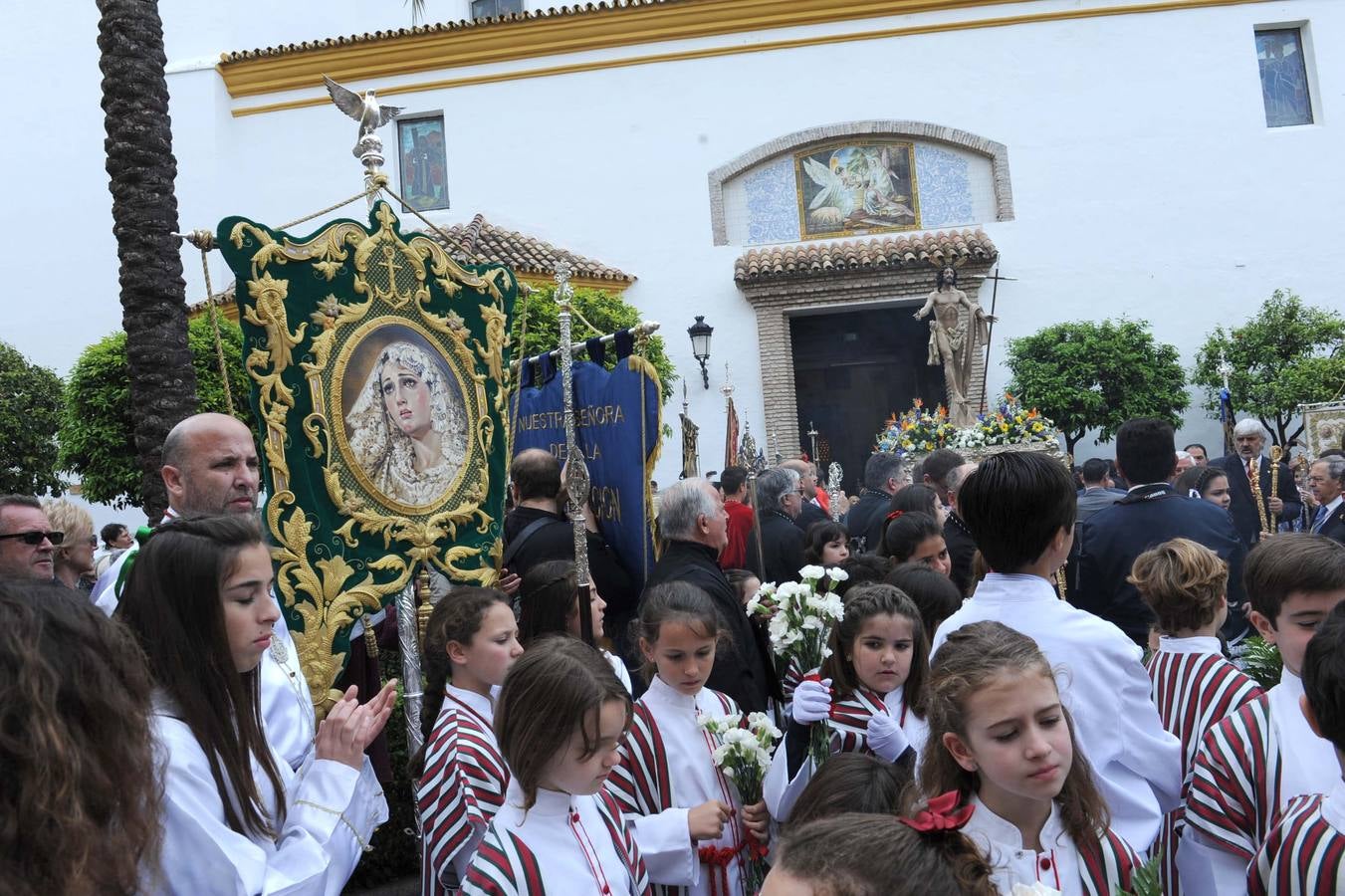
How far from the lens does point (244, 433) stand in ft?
12.2

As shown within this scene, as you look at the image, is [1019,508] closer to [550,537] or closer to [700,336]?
[550,537]

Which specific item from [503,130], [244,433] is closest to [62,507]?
[244,433]

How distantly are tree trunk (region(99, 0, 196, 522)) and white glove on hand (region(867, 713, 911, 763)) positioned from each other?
401 cm

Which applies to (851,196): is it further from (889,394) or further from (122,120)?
(122,120)

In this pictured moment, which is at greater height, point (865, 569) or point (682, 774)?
point (865, 569)

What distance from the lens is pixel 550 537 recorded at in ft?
17.4

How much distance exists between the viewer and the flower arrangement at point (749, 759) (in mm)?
3035

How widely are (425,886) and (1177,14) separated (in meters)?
20.4

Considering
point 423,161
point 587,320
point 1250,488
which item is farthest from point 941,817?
point 423,161

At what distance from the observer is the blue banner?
560cm

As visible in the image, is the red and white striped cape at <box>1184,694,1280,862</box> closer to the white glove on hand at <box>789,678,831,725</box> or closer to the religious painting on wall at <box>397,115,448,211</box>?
the white glove on hand at <box>789,678,831,725</box>

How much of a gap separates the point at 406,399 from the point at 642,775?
1.93m

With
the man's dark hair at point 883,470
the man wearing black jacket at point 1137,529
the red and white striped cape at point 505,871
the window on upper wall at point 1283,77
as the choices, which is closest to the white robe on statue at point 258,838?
the red and white striped cape at point 505,871

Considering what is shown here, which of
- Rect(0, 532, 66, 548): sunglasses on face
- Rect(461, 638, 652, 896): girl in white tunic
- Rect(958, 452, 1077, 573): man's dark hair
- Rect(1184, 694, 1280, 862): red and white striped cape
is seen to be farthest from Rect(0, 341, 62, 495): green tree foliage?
Rect(1184, 694, 1280, 862): red and white striped cape
